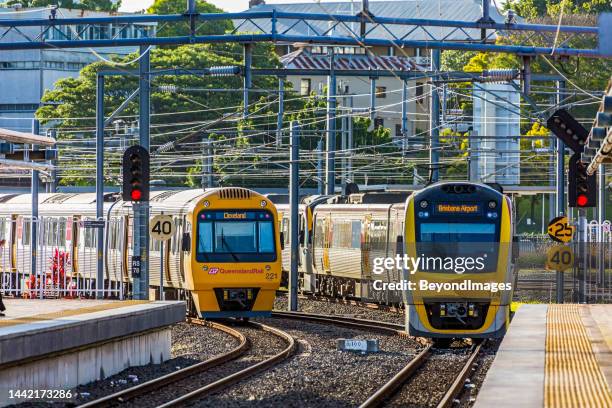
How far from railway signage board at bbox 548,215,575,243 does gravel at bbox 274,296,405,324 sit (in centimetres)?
431

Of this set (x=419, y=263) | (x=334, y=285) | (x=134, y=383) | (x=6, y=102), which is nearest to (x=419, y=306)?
(x=419, y=263)

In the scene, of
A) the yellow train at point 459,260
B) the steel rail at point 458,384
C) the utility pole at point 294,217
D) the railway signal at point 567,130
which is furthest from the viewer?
the utility pole at point 294,217

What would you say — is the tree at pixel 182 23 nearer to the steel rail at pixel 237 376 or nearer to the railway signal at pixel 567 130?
the railway signal at pixel 567 130

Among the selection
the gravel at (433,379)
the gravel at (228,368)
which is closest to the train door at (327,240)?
the gravel at (228,368)

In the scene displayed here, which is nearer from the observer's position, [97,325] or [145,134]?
[97,325]

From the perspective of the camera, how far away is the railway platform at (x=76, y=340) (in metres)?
15.3

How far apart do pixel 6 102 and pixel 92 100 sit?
18704mm

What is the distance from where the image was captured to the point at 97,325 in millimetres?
17641

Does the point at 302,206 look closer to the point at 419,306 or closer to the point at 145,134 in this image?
the point at 145,134

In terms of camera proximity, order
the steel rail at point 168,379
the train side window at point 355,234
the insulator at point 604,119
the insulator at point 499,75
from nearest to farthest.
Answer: the insulator at point 604,119, the steel rail at point 168,379, the insulator at point 499,75, the train side window at point 355,234

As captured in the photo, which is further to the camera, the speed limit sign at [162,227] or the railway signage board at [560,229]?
the railway signage board at [560,229]

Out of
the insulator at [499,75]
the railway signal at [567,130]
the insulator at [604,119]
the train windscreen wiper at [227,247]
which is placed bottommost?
the train windscreen wiper at [227,247]

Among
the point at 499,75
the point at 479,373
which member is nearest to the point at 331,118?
the point at 499,75

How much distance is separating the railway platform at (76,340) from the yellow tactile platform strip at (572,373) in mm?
5638
